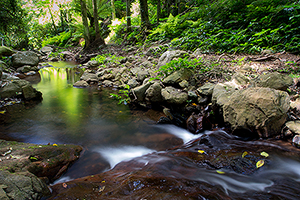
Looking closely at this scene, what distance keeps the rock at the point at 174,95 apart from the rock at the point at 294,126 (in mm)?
2128

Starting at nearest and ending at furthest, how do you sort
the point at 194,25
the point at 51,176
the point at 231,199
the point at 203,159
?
the point at 231,199 → the point at 51,176 → the point at 203,159 → the point at 194,25

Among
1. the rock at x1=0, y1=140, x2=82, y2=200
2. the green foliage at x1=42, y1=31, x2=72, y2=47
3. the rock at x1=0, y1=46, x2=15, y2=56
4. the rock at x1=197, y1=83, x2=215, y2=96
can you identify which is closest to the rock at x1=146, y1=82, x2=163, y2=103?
the rock at x1=197, y1=83, x2=215, y2=96

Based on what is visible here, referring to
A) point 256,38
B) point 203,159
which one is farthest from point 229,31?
point 203,159

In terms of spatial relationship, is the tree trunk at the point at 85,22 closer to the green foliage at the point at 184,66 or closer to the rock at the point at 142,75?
the rock at the point at 142,75

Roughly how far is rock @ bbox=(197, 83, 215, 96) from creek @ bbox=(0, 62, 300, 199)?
3.55 ft

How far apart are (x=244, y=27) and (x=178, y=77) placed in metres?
4.32

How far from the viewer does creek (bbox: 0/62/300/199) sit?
6.37ft

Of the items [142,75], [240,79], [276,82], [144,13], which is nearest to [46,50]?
[144,13]

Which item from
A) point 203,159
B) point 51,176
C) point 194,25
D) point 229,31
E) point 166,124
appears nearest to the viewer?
point 51,176

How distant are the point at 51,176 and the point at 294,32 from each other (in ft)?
Result: 24.9

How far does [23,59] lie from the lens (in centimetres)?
986

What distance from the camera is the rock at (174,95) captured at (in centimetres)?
415

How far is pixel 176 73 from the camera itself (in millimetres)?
4711

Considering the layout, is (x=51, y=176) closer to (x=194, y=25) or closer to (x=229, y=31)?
(x=229, y=31)
